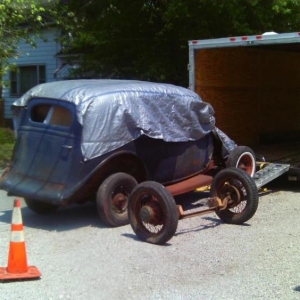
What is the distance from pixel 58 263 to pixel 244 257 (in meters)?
2.18

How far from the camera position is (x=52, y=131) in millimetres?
9148

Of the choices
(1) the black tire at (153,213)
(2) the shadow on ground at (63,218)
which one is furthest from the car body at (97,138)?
(1) the black tire at (153,213)

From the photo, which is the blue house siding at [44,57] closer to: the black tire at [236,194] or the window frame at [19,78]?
the window frame at [19,78]

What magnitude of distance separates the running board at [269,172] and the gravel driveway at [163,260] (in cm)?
94

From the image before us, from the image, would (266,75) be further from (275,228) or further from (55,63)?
(55,63)

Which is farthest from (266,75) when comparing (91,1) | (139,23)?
(91,1)

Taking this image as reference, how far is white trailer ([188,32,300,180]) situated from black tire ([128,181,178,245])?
13.9 feet

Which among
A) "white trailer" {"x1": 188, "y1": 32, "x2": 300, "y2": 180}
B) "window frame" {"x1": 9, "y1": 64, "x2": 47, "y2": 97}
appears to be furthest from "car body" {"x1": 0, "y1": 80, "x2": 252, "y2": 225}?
"window frame" {"x1": 9, "y1": 64, "x2": 47, "y2": 97}

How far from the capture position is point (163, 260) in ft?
24.7

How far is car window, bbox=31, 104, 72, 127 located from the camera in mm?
9117

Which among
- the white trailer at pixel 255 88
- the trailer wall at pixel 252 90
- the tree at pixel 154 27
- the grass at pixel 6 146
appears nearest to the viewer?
the white trailer at pixel 255 88

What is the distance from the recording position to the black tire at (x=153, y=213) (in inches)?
317

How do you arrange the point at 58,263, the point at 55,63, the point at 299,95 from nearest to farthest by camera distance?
the point at 58,263 → the point at 299,95 → the point at 55,63

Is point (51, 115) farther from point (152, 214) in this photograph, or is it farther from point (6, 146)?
point (6, 146)
